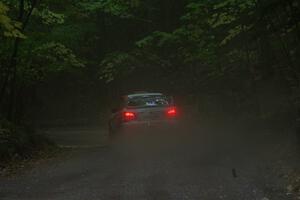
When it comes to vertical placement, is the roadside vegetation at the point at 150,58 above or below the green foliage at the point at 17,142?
above

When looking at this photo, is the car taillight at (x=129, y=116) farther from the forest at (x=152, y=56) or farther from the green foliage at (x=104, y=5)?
the green foliage at (x=104, y=5)

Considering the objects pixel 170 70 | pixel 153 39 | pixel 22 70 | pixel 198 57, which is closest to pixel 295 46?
pixel 22 70

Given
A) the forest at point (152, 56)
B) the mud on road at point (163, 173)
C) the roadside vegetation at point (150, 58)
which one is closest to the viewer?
the mud on road at point (163, 173)

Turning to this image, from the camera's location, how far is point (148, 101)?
2250 centimetres

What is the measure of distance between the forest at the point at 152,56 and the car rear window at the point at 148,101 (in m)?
3.11

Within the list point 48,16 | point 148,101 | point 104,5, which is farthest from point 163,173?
point 104,5

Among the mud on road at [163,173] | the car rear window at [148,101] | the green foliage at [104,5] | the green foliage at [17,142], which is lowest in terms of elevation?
the mud on road at [163,173]

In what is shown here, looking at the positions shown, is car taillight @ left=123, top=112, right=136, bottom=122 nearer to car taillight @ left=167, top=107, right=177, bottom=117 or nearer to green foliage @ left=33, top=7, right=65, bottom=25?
car taillight @ left=167, top=107, right=177, bottom=117

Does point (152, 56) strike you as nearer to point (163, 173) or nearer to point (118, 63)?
point (118, 63)

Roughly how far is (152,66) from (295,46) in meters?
23.5

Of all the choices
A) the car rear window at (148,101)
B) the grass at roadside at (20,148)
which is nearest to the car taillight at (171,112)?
the car rear window at (148,101)

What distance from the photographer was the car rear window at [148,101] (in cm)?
2239

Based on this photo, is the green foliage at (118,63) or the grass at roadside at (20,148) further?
the green foliage at (118,63)

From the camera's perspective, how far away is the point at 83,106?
153 feet
